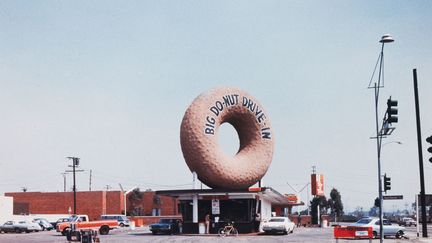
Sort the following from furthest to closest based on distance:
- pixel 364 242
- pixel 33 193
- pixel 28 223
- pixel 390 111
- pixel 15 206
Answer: pixel 33 193 → pixel 15 206 → pixel 28 223 → pixel 364 242 → pixel 390 111

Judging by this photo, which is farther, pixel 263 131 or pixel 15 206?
pixel 15 206

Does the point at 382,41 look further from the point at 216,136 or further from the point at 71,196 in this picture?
the point at 71,196

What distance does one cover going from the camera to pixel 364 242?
34.0 metres

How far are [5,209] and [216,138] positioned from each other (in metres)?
37.8

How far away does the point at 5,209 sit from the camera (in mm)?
69688

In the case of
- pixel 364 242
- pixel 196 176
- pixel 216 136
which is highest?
pixel 216 136

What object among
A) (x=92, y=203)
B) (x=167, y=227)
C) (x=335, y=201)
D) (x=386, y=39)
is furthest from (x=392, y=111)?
(x=335, y=201)

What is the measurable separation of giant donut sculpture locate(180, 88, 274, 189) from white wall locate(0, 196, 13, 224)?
115 feet

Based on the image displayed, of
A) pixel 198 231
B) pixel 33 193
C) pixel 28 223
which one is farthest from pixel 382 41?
pixel 33 193

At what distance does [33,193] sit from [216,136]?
4994 cm

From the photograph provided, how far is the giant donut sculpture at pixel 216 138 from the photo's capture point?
134ft

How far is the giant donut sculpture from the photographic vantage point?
40844mm

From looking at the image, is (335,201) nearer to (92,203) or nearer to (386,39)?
(92,203)

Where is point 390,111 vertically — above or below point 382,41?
below
